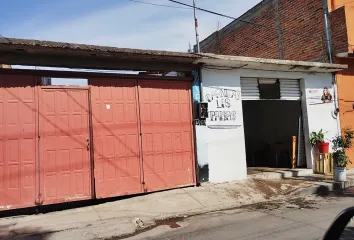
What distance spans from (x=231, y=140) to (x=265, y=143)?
534 cm

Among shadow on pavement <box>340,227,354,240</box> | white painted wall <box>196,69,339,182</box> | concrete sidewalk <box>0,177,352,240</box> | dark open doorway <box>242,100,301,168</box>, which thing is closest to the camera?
shadow on pavement <box>340,227,354,240</box>

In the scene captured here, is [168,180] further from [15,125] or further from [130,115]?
[15,125]

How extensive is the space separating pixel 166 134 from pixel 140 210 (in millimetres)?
2394

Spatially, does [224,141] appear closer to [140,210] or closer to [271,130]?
[140,210]

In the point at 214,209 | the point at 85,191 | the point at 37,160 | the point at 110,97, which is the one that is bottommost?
Answer: the point at 214,209

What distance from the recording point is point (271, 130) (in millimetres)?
14961

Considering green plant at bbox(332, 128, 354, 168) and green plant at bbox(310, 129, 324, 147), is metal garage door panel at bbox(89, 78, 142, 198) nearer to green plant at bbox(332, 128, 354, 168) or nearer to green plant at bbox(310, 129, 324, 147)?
green plant at bbox(332, 128, 354, 168)

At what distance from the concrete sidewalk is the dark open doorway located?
350 centimetres

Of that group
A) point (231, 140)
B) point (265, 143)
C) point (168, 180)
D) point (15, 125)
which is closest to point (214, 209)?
point (168, 180)

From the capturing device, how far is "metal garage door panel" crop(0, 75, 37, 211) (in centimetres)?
738

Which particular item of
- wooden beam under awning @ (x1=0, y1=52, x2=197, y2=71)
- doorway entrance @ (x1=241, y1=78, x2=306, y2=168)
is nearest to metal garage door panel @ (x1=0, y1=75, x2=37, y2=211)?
wooden beam under awning @ (x1=0, y1=52, x2=197, y2=71)

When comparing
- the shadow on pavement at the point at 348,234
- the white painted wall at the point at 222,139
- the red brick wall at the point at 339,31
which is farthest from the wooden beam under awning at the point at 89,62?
the shadow on pavement at the point at 348,234

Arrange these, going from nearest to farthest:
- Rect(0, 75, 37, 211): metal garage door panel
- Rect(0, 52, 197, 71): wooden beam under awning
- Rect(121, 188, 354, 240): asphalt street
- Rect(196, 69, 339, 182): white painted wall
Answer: Rect(121, 188, 354, 240): asphalt street
Rect(0, 75, 37, 211): metal garage door panel
Rect(0, 52, 197, 71): wooden beam under awning
Rect(196, 69, 339, 182): white painted wall

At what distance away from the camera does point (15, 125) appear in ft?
24.8
